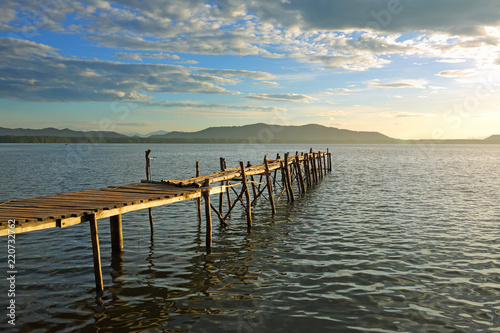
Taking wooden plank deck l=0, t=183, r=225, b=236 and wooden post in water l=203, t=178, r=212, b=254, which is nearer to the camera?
wooden plank deck l=0, t=183, r=225, b=236

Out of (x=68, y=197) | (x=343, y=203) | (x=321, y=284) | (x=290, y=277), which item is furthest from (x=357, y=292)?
(x=343, y=203)

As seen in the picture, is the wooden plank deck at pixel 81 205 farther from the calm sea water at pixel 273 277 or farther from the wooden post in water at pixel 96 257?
the calm sea water at pixel 273 277

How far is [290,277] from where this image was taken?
434 inches

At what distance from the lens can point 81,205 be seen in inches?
424

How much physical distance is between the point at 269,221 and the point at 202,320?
36.6 ft

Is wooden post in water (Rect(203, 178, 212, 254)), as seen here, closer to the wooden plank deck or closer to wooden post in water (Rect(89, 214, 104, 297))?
the wooden plank deck

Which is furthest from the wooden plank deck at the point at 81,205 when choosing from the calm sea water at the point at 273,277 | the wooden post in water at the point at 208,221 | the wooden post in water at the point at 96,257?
the calm sea water at the point at 273,277

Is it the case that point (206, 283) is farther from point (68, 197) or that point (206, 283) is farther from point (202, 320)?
point (68, 197)

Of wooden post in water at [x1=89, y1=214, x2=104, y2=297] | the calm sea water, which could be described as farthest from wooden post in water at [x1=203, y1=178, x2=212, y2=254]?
wooden post in water at [x1=89, y1=214, x2=104, y2=297]

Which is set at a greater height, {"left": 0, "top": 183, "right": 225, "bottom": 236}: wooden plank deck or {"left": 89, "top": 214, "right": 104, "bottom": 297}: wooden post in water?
{"left": 0, "top": 183, "right": 225, "bottom": 236}: wooden plank deck

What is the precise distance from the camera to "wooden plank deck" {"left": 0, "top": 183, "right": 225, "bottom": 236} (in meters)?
8.80

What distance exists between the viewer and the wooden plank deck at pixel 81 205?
8.80 metres

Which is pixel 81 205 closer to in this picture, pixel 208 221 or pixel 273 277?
pixel 208 221

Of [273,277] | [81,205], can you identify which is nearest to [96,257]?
[81,205]
